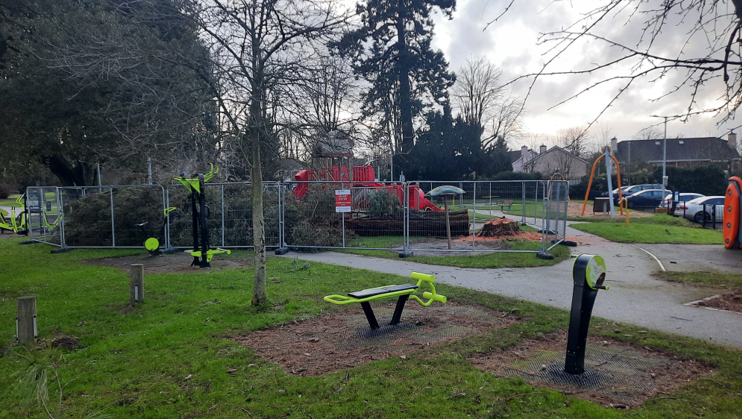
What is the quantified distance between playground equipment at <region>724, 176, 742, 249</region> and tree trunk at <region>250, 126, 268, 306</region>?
13.2 m

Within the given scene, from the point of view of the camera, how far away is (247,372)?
4625 millimetres

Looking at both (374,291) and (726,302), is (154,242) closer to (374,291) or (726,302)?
(374,291)

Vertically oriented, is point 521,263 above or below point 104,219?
below

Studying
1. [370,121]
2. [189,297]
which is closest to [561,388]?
[370,121]

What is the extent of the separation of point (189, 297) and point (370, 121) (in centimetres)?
433

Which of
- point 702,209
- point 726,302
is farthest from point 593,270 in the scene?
point 702,209

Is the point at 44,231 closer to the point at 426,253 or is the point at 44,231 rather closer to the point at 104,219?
the point at 104,219

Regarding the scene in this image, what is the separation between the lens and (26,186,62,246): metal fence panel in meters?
15.9

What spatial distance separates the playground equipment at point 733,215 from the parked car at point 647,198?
21189mm

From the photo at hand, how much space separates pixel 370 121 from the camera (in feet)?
23.8

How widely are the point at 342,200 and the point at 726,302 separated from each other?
916 centimetres

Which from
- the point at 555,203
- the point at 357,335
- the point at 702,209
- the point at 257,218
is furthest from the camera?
the point at 702,209

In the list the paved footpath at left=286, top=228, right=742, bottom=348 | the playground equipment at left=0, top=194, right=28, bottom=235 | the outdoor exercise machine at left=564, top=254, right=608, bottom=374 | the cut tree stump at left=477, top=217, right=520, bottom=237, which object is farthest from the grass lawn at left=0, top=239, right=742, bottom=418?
the playground equipment at left=0, top=194, right=28, bottom=235

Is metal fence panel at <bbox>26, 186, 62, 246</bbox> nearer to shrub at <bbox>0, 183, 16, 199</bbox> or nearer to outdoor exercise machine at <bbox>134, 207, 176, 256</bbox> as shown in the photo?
outdoor exercise machine at <bbox>134, 207, 176, 256</bbox>
